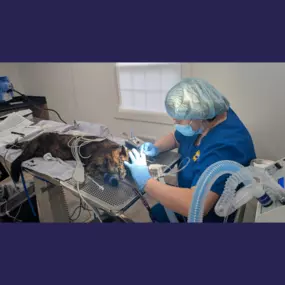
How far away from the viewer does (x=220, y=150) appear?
1012 mm

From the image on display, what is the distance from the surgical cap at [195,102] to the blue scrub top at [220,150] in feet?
0.27

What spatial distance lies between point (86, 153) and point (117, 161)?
22cm

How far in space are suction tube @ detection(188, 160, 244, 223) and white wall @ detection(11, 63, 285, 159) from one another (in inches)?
33.7

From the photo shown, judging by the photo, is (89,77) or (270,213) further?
(89,77)

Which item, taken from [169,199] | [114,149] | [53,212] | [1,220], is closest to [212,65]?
[114,149]

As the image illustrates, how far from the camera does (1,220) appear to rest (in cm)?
172

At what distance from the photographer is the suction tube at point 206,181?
2.69 ft

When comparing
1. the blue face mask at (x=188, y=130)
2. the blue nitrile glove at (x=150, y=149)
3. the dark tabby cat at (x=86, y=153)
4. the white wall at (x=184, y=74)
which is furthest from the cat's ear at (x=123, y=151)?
the white wall at (x=184, y=74)

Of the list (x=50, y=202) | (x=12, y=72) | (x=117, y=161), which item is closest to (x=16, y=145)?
(x=50, y=202)

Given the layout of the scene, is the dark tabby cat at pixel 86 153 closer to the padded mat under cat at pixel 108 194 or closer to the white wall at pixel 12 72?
the padded mat under cat at pixel 108 194

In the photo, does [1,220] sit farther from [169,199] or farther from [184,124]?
[184,124]

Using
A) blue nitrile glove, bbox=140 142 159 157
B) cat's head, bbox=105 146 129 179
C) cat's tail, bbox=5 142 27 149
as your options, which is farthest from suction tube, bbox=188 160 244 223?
cat's tail, bbox=5 142 27 149

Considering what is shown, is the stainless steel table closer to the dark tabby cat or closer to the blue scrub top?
the dark tabby cat

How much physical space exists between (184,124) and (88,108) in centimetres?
179
